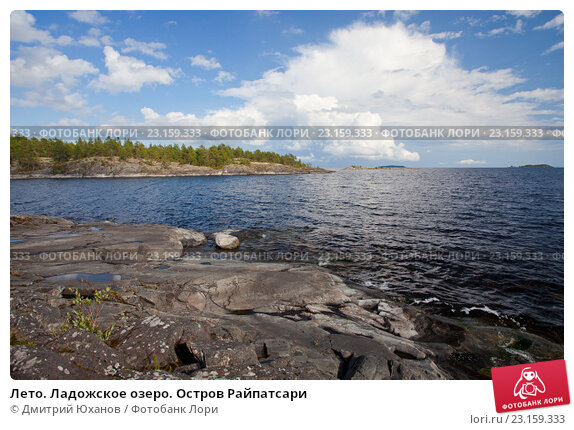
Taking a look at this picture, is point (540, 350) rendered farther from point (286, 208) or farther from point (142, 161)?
point (142, 161)

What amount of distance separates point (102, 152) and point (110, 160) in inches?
641

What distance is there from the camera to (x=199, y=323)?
7316mm

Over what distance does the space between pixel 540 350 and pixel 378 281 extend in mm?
7371

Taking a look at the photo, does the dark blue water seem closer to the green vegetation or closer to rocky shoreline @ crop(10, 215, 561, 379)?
rocky shoreline @ crop(10, 215, 561, 379)

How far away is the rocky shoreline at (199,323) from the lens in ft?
17.1

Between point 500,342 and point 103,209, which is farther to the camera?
point 103,209

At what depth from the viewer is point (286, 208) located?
43.0 metres
